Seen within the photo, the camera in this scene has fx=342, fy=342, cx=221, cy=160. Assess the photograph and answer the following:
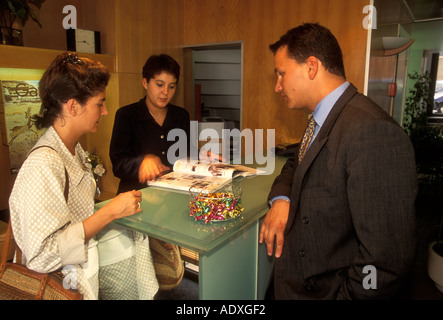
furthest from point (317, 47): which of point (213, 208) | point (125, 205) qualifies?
point (125, 205)

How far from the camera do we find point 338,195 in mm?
1086

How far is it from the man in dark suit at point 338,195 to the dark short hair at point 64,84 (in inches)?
31.1

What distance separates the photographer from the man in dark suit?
0.96 metres

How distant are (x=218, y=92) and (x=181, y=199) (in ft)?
14.5

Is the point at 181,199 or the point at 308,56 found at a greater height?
the point at 308,56

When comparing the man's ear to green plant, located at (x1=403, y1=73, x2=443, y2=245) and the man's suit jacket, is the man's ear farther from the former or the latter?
green plant, located at (x1=403, y1=73, x2=443, y2=245)

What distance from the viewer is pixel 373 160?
97cm

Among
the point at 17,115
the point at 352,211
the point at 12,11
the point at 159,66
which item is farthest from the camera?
the point at 17,115

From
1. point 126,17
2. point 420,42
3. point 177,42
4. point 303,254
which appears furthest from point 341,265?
point 420,42

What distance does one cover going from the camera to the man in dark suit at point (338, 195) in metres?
0.96

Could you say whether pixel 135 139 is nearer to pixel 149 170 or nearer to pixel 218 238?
pixel 149 170

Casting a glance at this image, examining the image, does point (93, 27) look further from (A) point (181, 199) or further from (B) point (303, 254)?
(B) point (303, 254)

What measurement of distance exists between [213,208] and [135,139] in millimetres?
1333

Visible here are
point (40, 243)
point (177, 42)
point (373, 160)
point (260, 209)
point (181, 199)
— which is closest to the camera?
point (373, 160)
